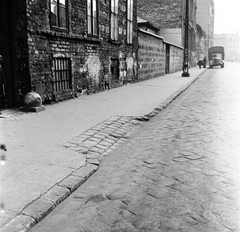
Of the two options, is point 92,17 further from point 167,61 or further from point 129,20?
Answer: point 167,61

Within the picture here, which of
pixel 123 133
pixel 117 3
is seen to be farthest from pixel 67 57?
pixel 117 3

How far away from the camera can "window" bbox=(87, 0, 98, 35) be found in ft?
41.4

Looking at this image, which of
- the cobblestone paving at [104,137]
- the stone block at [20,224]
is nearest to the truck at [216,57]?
the cobblestone paving at [104,137]

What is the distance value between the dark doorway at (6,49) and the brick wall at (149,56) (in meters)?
12.7

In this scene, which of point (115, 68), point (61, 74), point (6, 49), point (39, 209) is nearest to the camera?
point (39, 209)

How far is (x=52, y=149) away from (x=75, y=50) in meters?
7.01

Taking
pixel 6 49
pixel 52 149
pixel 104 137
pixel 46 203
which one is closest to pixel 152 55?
pixel 6 49

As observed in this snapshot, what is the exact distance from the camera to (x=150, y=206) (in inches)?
129

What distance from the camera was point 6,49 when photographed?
8.58m

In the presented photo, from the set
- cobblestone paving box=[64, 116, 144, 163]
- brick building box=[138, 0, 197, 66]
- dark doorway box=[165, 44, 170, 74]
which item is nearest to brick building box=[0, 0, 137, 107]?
cobblestone paving box=[64, 116, 144, 163]

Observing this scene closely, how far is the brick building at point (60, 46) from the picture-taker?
8625mm

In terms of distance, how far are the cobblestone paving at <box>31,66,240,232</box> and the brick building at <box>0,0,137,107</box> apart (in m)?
4.34

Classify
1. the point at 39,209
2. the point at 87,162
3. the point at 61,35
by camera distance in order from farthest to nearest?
the point at 61,35
the point at 87,162
the point at 39,209

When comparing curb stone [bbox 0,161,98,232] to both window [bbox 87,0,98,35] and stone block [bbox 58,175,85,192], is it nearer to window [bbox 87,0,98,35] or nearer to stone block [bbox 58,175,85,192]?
stone block [bbox 58,175,85,192]
